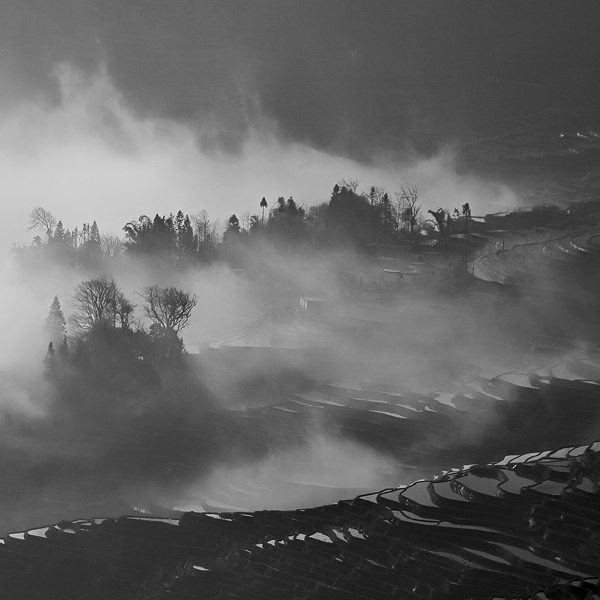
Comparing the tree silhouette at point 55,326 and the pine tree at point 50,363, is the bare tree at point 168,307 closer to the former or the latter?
the tree silhouette at point 55,326

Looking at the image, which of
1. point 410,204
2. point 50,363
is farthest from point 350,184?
point 50,363

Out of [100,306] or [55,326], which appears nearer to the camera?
[55,326]

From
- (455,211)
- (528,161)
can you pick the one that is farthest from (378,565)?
(528,161)

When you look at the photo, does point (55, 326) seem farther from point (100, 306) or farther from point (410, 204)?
point (410, 204)

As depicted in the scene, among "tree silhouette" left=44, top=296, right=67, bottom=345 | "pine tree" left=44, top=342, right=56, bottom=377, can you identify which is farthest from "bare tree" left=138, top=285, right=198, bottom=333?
"pine tree" left=44, top=342, right=56, bottom=377

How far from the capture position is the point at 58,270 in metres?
32.8

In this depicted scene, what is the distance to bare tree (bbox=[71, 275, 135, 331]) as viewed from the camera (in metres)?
28.0

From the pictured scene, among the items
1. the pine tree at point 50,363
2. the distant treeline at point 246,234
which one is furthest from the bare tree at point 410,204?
the pine tree at point 50,363

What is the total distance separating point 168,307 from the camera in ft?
91.5

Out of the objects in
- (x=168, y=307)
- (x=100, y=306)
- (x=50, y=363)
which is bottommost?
(x=50, y=363)

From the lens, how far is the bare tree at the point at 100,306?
28.0 meters

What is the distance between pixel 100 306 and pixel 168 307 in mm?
1657

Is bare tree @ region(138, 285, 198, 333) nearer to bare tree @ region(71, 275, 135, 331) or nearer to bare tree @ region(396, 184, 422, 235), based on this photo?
bare tree @ region(71, 275, 135, 331)

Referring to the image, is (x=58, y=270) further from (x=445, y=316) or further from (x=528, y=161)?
(x=528, y=161)
